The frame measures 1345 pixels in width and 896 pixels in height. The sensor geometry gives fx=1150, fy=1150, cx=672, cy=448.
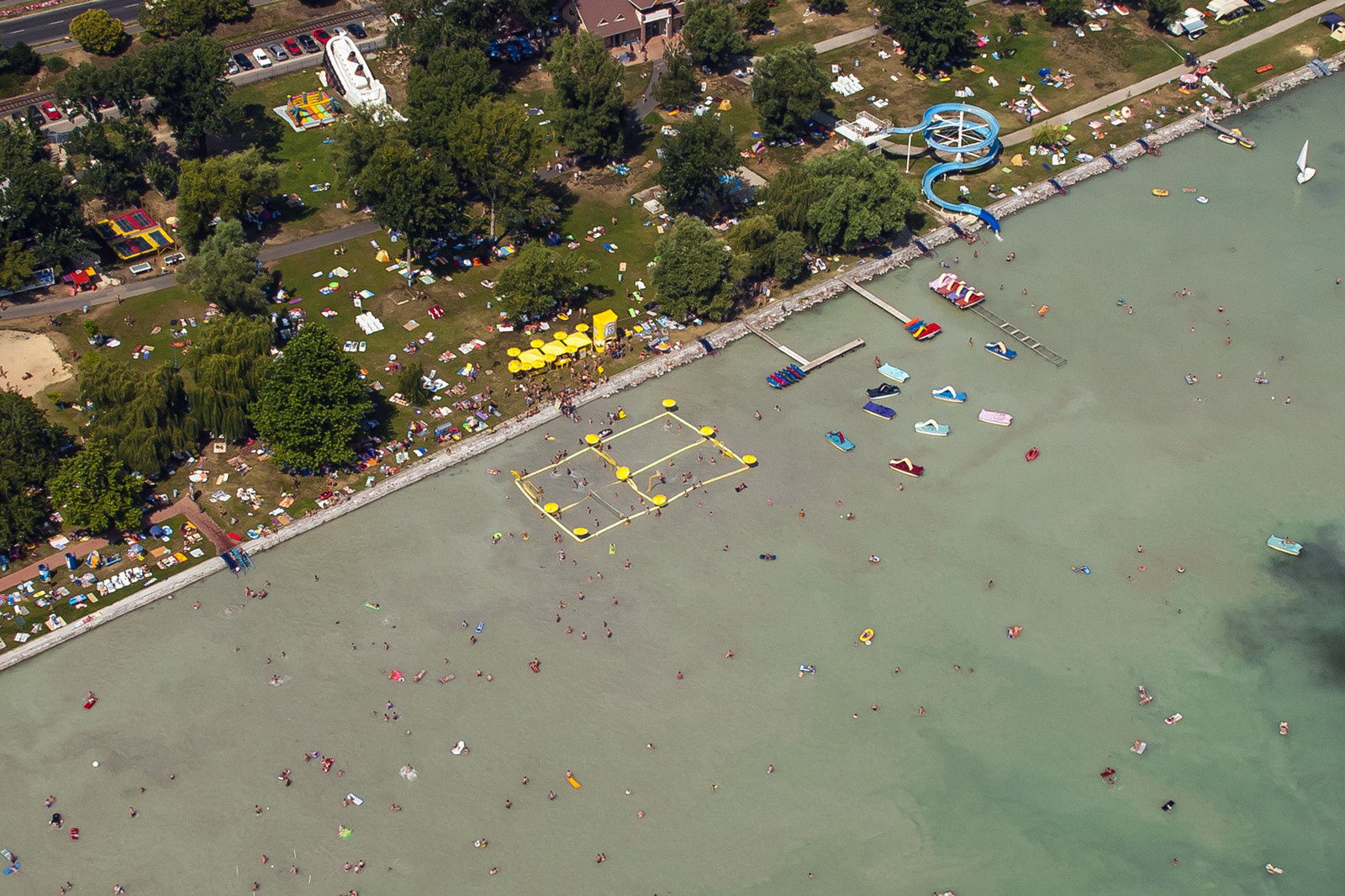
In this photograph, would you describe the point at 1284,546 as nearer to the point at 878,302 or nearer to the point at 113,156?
the point at 878,302

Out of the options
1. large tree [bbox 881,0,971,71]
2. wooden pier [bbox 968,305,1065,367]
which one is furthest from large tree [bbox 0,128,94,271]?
large tree [bbox 881,0,971,71]

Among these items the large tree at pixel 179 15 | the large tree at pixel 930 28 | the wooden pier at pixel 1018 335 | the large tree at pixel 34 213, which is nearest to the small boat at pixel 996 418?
the wooden pier at pixel 1018 335

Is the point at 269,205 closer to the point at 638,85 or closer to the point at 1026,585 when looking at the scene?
the point at 638,85

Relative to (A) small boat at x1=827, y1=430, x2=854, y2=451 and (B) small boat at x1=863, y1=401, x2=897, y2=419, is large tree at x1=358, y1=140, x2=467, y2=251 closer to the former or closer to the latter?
(A) small boat at x1=827, y1=430, x2=854, y2=451

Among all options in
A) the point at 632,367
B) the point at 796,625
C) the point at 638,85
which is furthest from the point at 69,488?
the point at 638,85

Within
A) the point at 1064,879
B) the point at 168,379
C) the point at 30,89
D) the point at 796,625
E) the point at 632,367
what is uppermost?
the point at 30,89

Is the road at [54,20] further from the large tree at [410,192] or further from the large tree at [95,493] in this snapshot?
the large tree at [95,493]
